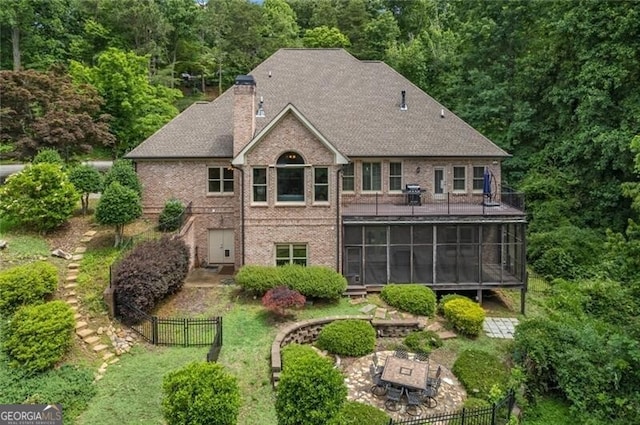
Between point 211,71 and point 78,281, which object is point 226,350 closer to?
point 78,281

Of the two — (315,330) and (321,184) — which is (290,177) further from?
(315,330)

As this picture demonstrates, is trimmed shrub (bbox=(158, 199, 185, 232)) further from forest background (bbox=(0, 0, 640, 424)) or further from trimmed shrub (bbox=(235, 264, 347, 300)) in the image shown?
forest background (bbox=(0, 0, 640, 424))

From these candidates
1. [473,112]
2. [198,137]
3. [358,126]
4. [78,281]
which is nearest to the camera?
[78,281]

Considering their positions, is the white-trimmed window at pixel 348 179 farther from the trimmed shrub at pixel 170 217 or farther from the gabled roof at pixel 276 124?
the trimmed shrub at pixel 170 217

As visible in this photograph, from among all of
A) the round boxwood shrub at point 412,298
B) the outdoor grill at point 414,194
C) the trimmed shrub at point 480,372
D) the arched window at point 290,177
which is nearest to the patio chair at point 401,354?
the trimmed shrub at point 480,372

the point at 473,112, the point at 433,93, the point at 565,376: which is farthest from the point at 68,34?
the point at 565,376

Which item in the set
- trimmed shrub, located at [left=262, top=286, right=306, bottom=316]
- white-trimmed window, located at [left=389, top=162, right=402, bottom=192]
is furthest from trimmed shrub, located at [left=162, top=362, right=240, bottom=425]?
white-trimmed window, located at [left=389, top=162, right=402, bottom=192]
